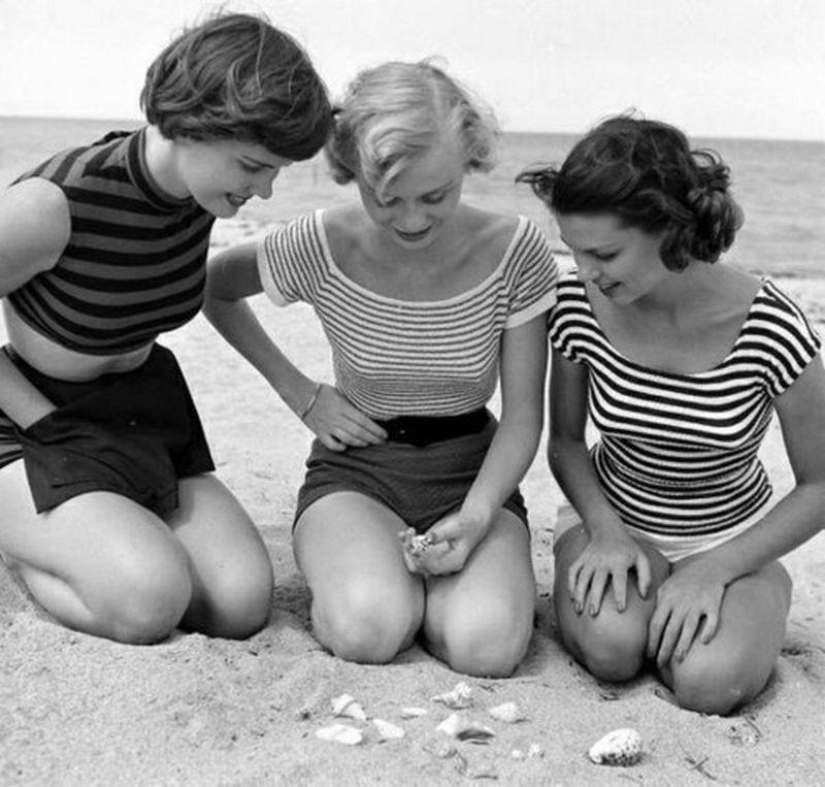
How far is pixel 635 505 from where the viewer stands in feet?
9.80

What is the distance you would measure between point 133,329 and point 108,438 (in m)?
0.27

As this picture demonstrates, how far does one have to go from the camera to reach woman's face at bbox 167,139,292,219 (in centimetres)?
267

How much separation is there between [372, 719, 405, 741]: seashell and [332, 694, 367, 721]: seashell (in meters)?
0.05

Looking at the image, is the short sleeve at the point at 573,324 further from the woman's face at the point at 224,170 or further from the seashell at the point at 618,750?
the seashell at the point at 618,750

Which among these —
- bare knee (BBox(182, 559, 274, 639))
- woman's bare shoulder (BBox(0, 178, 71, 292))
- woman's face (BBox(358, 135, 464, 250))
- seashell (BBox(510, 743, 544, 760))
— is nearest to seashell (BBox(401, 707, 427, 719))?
seashell (BBox(510, 743, 544, 760))

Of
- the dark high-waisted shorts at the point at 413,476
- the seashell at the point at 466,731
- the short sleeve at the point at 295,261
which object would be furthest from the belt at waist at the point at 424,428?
the seashell at the point at 466,731

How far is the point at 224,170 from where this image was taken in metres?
2.69

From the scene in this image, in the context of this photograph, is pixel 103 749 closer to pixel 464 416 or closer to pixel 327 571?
pixel 327 571

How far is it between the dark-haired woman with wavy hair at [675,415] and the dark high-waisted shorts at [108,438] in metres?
1.01

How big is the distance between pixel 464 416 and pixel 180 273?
0.81 m

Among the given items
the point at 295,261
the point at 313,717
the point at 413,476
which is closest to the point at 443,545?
the point at 413,476

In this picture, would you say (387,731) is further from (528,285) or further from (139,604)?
(528,285)

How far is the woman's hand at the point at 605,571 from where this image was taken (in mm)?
2828

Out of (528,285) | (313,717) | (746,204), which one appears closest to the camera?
(313,717)
